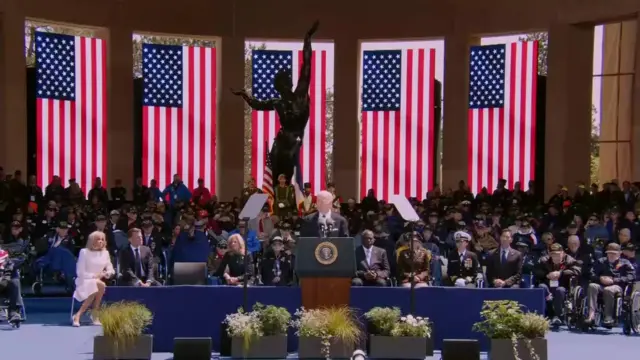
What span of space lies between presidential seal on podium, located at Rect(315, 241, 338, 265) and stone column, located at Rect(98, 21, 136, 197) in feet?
49.4

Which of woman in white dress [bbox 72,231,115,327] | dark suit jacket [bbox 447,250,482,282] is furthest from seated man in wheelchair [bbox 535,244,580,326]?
woman in white dress [bbox 72,231,115,327]


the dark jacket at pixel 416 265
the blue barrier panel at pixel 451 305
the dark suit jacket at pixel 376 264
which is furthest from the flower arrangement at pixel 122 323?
the dark jacket at pixel 416 265

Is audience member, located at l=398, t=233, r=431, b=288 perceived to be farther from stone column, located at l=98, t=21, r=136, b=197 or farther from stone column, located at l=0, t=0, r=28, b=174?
stone column, located at l=98, t=21, r=136, b=197

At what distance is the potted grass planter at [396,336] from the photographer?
10922mm

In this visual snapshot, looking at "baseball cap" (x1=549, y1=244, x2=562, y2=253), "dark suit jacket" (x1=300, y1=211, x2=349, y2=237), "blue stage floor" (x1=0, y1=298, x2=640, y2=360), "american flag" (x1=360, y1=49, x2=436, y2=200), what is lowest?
"blue stage floor" (x1=0, y1=298, x2=640, y2=360)

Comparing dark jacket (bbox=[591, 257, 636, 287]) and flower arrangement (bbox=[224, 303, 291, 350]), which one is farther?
dark jacket (bbox=[591, 257, 636, 287])

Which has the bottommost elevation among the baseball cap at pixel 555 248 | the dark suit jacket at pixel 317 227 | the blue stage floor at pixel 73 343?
the blue stage floor at pixel 73 343

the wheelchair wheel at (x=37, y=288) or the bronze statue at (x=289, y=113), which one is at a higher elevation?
the bronze statue at (x=289, y=113)

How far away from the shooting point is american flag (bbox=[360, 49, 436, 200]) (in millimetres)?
26156

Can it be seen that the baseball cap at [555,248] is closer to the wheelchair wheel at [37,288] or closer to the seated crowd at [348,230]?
the seated crowd at [348,230]

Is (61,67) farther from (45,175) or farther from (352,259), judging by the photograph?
(352,259)

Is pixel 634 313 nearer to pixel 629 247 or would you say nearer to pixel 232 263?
pixel 629 247

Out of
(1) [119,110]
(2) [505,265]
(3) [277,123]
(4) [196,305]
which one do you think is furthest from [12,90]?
(2) [505,265]

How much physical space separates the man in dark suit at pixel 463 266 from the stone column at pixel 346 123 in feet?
40.6
